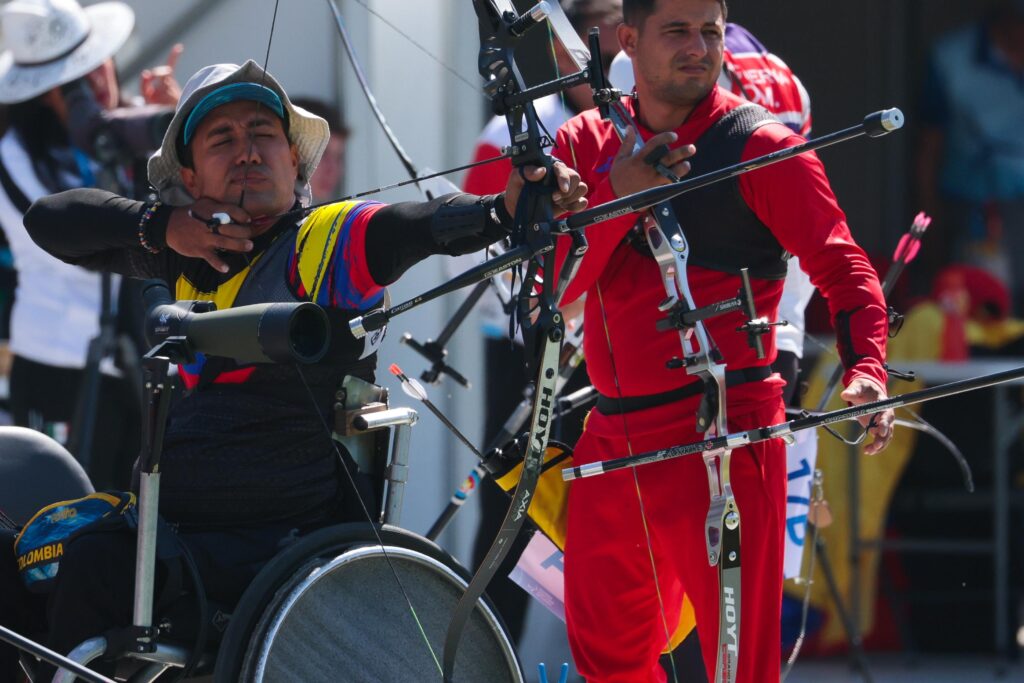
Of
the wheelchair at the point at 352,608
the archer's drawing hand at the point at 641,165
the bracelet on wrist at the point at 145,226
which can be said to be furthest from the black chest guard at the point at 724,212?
the bracelet on wrist at the point at 145,226

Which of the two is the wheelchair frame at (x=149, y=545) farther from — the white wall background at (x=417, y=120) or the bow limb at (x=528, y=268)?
the white wall background at (x=417, y=120)

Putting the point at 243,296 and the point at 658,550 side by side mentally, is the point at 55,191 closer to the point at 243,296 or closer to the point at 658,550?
the point at 243,296

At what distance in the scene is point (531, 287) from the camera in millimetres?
2436

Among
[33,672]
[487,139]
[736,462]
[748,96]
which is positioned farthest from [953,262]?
[33,672]

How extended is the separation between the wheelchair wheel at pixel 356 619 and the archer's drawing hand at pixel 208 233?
0.50 meters

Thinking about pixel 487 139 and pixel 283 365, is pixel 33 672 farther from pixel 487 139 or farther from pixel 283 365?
pixel 487 139

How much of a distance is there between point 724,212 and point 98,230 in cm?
109

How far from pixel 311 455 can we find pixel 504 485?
338 mm

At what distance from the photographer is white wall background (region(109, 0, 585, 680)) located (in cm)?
434

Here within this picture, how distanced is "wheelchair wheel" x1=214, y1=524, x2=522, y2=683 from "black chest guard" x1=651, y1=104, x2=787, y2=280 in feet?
2.28

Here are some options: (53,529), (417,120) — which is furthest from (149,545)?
(417,120)

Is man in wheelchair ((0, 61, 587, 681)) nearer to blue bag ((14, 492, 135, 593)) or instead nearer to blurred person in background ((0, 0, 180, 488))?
blue bag ((14, 492, 135, 593))

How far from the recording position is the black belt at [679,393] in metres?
2.78

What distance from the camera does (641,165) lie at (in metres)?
2.53
